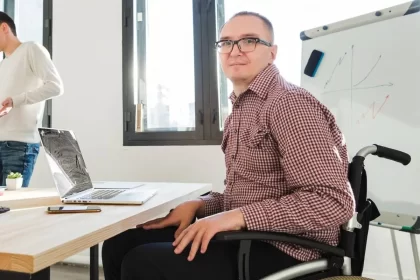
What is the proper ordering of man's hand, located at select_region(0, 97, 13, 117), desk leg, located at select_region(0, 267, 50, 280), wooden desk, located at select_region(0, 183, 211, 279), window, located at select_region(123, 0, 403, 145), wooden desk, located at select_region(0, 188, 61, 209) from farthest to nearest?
window, located at select_region(123, 0, 403, 145) < man's hand, located at select_region(0, 97, 13, 117) < wooden desk, located at select_region(0, 188, 61, 209) < desk leg, located at select_region(0, 267, 50, 280) < wooden desk, located at select_region(0, 183, 211, 279)

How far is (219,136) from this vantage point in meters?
2.29

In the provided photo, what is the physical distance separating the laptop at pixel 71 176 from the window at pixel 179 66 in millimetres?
1029

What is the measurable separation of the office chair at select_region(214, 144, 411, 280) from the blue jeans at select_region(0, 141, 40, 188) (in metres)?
1.54

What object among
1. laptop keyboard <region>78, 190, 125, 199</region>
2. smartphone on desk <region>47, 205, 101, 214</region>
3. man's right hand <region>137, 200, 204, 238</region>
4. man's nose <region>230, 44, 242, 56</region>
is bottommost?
man's right hand <region>137, 200, 204, 238</region>

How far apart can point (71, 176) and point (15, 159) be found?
2.90 feet

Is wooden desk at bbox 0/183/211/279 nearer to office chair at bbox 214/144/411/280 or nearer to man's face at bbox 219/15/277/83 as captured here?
office chair at bbox 214/144/411/280

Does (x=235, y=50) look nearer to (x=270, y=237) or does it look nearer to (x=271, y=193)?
(x=271, y=193)

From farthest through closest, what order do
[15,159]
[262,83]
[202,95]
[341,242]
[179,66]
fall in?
[179,66], [202,95], [15,159], [262,83], [341,242]

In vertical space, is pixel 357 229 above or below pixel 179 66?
below

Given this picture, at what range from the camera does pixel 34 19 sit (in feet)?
9.45

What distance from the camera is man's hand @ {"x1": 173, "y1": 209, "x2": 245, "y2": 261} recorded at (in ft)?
2.64

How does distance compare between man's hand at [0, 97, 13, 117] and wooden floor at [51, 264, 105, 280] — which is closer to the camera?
man's hand at [0, 97, 13, 117]

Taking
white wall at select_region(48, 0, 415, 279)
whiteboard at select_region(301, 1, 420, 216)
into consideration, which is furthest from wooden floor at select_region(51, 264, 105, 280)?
whiteboard at select_region(301, 1, 420, 216)

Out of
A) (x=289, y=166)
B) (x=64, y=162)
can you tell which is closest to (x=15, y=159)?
(x=64, y=162)
